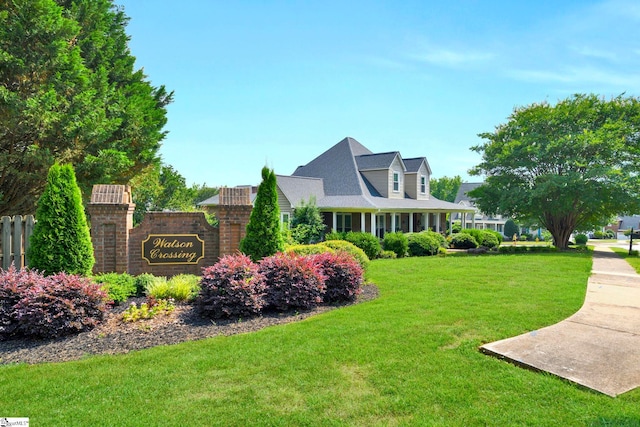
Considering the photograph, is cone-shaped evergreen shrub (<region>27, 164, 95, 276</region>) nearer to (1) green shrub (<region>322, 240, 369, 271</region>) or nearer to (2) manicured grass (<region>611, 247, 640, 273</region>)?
(1) green shrub (<region>322, 240, 369, 271</region>)

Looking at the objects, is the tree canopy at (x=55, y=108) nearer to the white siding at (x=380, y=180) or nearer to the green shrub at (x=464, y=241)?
the white siding at (x=380, y=180)

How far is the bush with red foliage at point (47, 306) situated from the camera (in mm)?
5773

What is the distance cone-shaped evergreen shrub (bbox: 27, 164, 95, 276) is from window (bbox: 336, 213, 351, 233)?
17658 millimetres

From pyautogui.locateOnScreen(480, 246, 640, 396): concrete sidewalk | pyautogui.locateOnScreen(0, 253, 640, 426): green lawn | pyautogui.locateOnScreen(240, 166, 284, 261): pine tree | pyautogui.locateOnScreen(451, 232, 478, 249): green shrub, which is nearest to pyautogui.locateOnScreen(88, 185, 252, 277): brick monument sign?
pyautogui.locateOnScreen(240, 166, 284, 261): pine tree

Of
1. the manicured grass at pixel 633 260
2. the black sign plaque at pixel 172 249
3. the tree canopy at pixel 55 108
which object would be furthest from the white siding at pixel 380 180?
the black sign plaque at pixel 172 249

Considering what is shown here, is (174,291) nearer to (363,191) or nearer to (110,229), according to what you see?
(110,229)

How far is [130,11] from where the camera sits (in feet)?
66.2

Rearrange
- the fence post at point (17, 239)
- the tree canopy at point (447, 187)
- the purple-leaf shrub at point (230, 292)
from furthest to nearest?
the tree canopy at point (447, 187), the fence post at point (17, 239), the purple-leaf shrub at point (230, 292)

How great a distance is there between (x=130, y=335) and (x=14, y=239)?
17.5 feet

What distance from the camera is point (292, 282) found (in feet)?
24.6

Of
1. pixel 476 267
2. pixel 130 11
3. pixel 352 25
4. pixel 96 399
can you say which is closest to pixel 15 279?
pixel 96 399

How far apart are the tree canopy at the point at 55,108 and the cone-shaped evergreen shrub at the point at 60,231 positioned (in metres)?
5.16

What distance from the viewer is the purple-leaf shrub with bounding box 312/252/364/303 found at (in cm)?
818

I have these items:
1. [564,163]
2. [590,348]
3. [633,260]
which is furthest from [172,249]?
[564,163]
